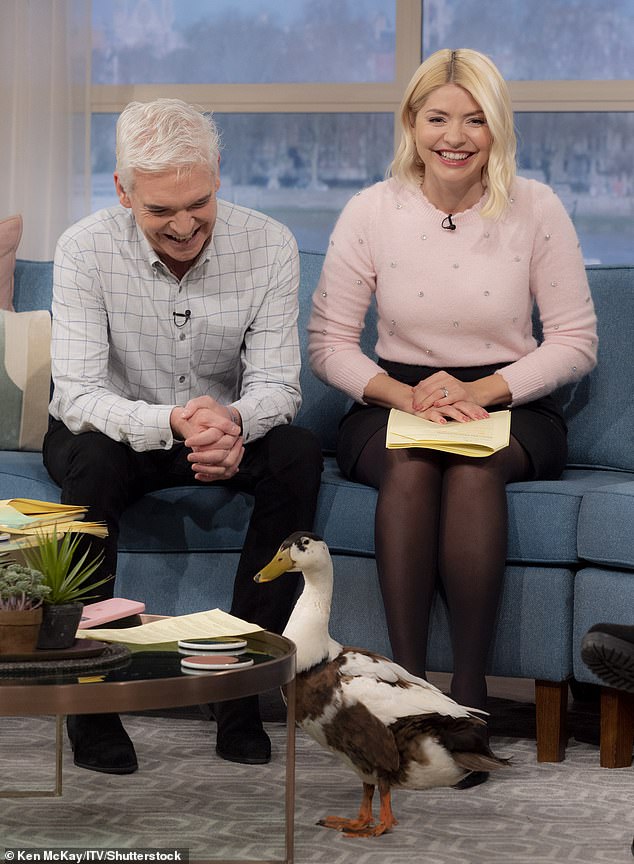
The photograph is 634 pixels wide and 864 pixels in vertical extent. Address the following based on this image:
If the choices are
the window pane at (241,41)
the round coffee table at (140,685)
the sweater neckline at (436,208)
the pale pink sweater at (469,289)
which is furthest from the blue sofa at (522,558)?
the window pane at (241,41)

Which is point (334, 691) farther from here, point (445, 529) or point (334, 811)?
point (445, 529)

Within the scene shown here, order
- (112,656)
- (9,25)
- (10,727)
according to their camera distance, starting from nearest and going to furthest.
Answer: (112,656) → (10,727) → (9,25)

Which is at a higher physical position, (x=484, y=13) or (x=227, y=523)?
(x=484, y=13)

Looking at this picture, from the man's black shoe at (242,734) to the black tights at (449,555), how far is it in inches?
10.0

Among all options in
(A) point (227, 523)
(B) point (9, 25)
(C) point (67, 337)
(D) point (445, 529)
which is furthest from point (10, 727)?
(B) point (9, 25)

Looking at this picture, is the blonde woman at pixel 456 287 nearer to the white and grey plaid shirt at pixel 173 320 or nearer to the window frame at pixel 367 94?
the white and grey plaid shirt at pixel 173 320

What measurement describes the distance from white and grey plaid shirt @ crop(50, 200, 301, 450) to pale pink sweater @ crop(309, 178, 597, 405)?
0.47 feet

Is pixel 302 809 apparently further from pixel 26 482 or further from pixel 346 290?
Answer: pixel 346 290

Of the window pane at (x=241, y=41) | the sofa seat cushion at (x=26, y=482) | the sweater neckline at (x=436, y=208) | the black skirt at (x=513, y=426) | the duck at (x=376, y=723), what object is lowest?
the duck at (x=376, y=723)

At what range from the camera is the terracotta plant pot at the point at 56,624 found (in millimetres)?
1414

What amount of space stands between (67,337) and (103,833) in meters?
0.91

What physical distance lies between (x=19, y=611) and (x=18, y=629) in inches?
0.8

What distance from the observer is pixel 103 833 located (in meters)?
1.72

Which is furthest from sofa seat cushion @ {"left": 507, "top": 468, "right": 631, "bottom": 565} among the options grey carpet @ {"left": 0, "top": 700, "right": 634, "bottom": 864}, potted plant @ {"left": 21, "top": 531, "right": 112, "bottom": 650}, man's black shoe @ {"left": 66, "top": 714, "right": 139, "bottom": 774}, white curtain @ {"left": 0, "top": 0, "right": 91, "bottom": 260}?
white curtain @ {"left": 0, "top": 0, "right": 91, "bottom": 260}
